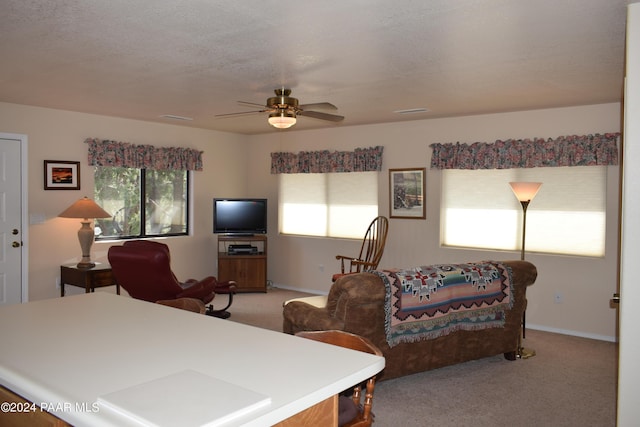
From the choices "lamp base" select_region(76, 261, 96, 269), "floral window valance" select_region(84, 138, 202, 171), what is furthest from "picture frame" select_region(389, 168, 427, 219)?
"lamp base" select_region(76, 261, 96, 269)

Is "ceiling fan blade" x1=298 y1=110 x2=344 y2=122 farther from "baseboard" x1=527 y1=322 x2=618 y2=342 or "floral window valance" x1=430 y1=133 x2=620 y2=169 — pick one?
"baseboard" x1=527 y1=322 x2=618 y2=342

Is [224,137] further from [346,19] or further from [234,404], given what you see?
[234,404]

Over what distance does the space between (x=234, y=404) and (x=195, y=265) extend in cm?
670

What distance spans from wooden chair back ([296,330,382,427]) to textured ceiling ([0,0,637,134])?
165cm

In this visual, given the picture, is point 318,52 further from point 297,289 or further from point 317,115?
point 297,289

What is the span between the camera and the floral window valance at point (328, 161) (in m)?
7.01

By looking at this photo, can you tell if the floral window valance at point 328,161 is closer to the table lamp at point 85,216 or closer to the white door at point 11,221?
the table lamp at point 85,216

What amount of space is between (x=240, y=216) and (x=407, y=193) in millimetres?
2574

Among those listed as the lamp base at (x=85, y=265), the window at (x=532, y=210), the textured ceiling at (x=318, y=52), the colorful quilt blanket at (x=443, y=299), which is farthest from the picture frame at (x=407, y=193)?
the lamp base at (x=85, y=265)

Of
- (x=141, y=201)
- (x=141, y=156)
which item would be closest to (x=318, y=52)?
(x=141, y=156)

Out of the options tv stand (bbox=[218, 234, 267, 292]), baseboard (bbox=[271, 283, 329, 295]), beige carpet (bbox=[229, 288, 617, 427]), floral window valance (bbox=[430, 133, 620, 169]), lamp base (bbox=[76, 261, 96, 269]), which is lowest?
beige carpet (bbox=[229, 288, 617, 427])

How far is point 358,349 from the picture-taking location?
1934 millimetres

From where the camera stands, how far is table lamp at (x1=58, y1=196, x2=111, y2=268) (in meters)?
5.71

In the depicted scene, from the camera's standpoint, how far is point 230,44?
11.0 ft
